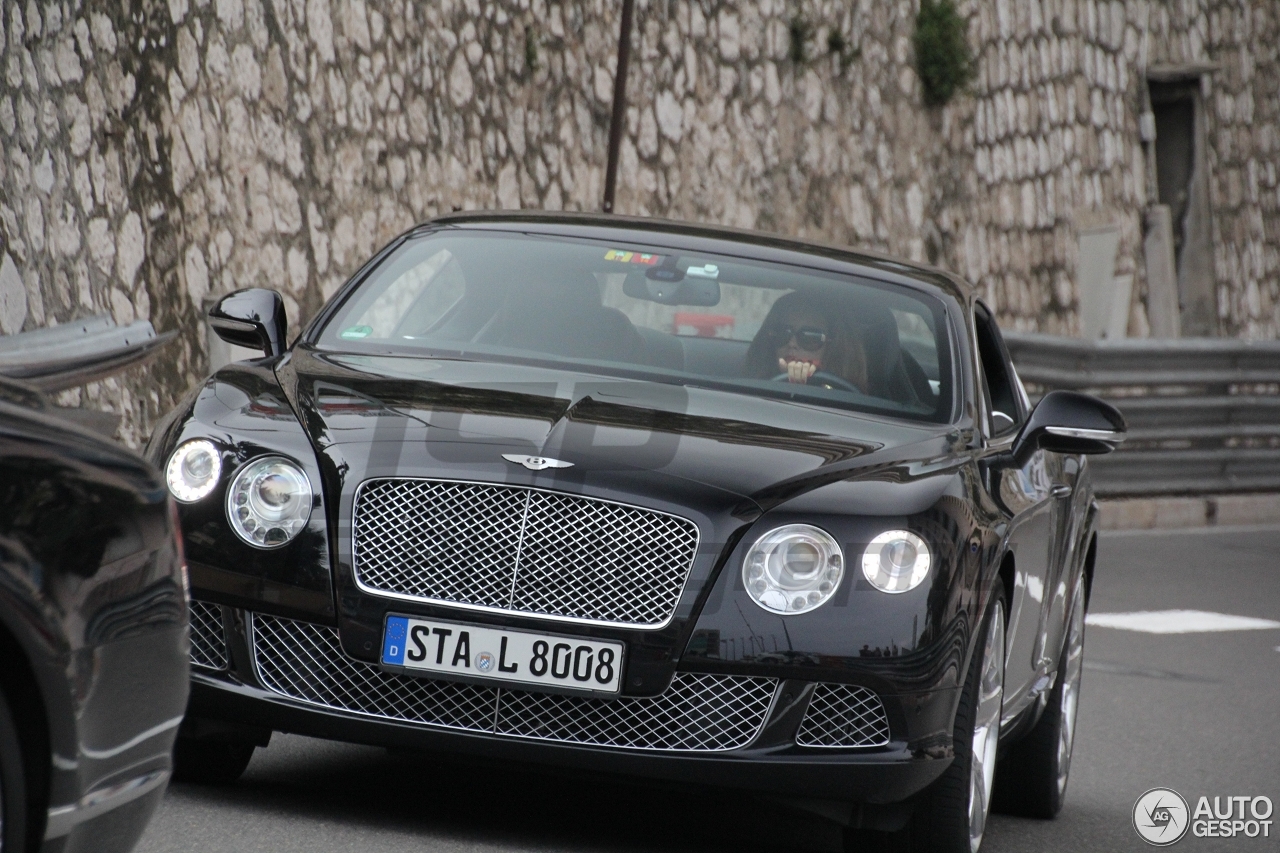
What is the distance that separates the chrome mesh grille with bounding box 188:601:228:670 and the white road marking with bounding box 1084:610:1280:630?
22.4 feet

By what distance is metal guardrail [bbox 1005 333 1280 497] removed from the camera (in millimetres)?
15602

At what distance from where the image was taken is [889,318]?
5945 millimetres

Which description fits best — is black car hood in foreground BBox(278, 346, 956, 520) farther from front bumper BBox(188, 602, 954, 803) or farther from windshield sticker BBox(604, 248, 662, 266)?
windshield sticker BBox(604, 248, 662, 266)

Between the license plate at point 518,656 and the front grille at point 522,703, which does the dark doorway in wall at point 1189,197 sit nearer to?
the front grille at point 522,703

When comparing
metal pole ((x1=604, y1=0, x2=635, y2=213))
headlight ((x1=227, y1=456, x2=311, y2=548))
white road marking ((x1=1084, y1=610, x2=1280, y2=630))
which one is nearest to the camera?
headlight ((x1=227, y1=456, x2=311, y2=548))

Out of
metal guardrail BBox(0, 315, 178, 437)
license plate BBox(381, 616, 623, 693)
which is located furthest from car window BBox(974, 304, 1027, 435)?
metal guardrail BBox(0, 315, 178, 437)

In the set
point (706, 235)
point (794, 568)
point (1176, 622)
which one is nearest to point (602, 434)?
point (794, 568)

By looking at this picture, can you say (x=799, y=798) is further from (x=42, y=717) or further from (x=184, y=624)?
(x=42, y=717)

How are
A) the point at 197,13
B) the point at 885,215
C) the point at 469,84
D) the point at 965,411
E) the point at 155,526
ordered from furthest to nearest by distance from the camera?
1. the point at 885,215
2. the point at 469,84
3. the point at 197,13
4. the point at 965,411
5. the point at 155,526

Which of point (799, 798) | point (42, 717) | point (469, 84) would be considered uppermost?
point (469, 84)

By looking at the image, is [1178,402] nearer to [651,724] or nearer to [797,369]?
[797,369]

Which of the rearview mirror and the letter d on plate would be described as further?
the rearview mirror

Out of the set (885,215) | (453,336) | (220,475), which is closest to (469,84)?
(885,215)

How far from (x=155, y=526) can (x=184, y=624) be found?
0.19m
